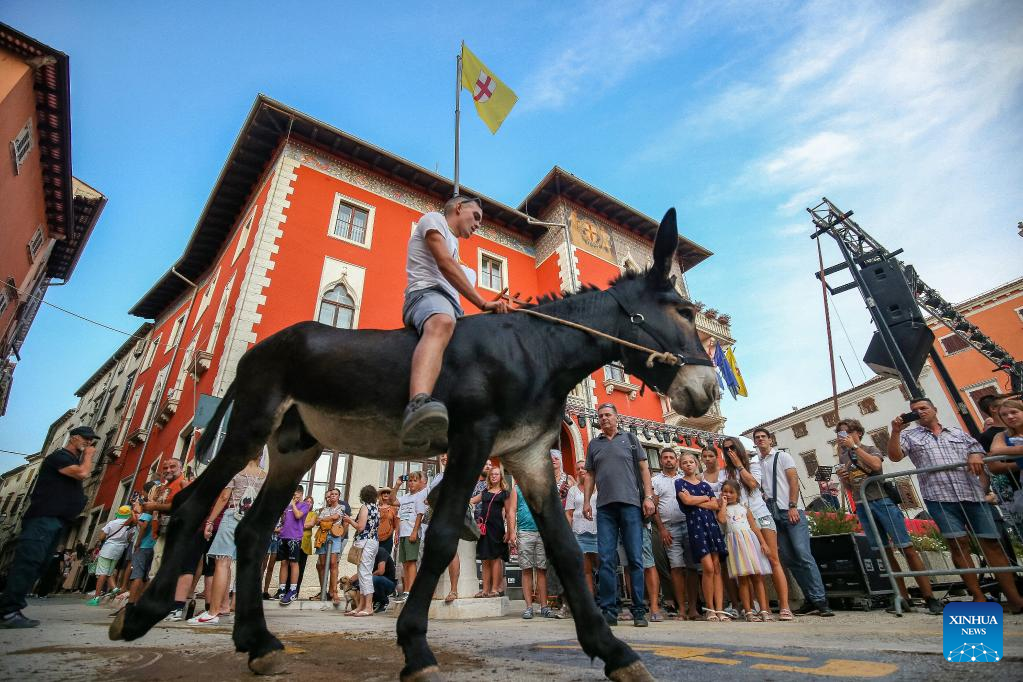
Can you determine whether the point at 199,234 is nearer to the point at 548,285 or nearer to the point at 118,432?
the point at 118,432

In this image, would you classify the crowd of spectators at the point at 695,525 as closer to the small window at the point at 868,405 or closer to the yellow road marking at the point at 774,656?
the yellow road marking at the point at 774,656

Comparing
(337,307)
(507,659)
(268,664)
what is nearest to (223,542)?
(268,664)

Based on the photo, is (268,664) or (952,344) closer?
(268,664)

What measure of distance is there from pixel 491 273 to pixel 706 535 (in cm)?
1663

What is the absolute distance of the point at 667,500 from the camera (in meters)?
6.62

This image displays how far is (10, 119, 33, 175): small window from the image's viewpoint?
44.5ft

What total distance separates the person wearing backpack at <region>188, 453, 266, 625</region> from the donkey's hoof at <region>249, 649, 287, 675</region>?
3.98 meters

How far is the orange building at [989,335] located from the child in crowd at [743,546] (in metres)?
33.4

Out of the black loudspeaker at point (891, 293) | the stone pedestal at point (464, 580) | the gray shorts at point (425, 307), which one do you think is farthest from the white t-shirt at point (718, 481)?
A: the black loudspeaker at point (891, 293)

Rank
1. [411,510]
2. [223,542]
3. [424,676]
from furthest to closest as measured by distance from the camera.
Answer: [411,510] < [223,542] < [424,676]

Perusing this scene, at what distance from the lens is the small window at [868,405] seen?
3816 centimetres

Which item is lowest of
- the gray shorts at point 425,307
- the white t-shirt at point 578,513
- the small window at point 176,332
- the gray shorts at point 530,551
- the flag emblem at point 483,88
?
the gray shorts at point 530,551

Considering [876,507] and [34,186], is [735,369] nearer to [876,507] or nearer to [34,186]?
[876,507]

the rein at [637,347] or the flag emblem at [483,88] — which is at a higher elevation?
the flag emblem at [483,88]
